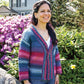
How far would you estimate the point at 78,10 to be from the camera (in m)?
7.14

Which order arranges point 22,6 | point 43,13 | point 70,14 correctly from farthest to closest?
point 22,6
point 70,14
point 43,13

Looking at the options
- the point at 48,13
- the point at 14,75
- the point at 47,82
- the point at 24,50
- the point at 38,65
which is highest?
the point at 48,13

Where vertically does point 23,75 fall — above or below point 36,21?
below

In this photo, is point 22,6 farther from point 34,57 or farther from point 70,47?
point 34,57

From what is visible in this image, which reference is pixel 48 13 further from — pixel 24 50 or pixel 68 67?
pixel 68 67

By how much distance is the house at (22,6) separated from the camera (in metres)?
24.0

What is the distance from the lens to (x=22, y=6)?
80.7 ft

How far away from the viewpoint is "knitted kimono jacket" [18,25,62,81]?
218cm

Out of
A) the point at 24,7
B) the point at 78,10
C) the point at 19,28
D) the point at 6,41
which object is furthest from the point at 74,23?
the point at 24,7

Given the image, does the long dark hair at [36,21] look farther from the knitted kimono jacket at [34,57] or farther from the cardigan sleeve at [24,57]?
the cardigan sleeve at [24,57]

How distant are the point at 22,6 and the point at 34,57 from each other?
2298cm

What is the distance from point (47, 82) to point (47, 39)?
51cm

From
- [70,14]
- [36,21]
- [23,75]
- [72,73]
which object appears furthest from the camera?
[70,14]

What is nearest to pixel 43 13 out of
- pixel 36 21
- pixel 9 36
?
pixel 36 21
